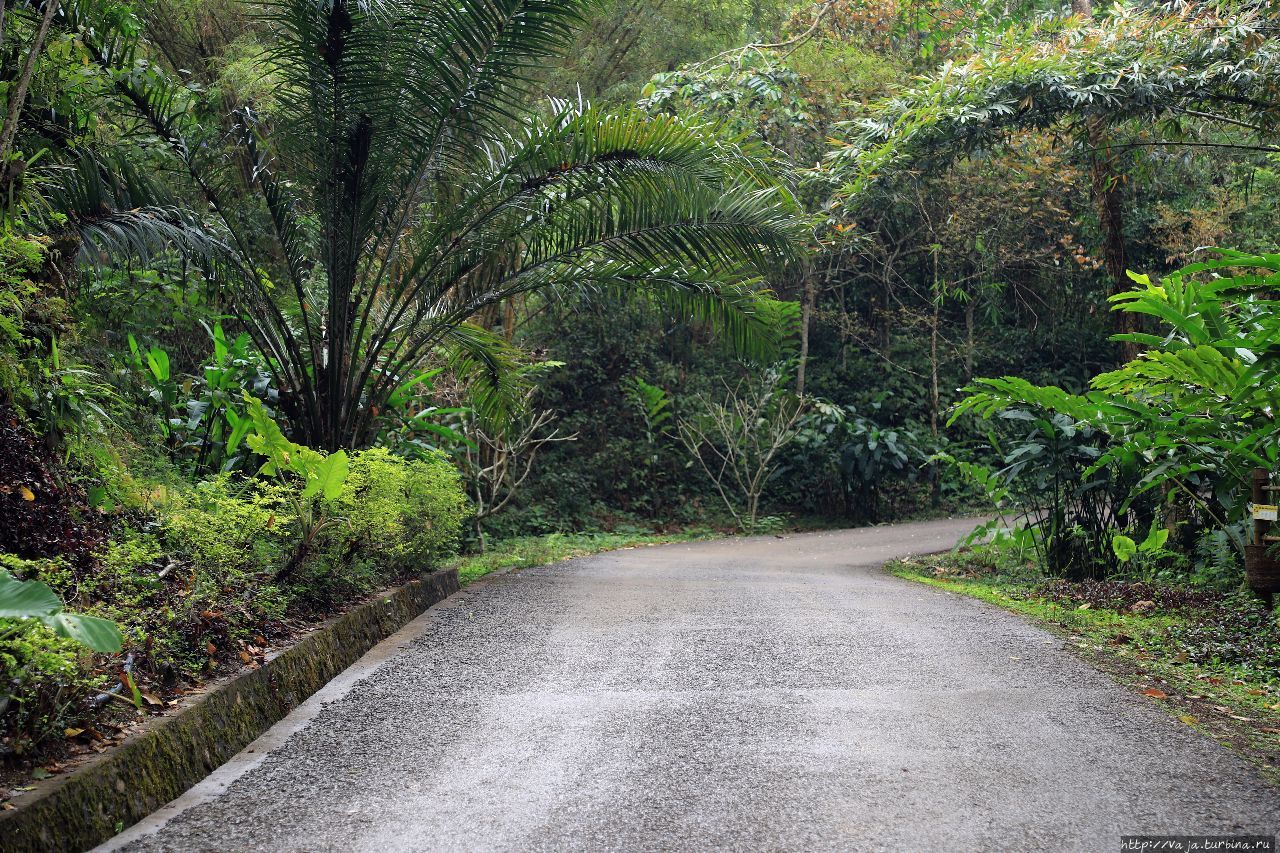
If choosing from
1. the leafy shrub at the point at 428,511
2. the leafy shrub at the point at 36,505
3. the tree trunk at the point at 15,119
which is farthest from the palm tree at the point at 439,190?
the leafy shrub at the point at 36,505

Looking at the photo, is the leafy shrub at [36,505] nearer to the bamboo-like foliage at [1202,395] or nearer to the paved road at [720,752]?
the paved road at [720,752]

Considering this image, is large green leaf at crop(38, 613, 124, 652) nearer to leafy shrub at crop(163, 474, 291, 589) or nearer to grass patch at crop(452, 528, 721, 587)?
leafy shrub at crop(163, 474, 291, 589)

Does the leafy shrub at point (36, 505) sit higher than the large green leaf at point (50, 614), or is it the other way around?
the leafy shrub at point (36, 505)

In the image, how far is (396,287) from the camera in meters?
9.66

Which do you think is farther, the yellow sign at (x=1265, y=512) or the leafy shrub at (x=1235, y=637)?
the yellow sign at (x=1265, y=512)

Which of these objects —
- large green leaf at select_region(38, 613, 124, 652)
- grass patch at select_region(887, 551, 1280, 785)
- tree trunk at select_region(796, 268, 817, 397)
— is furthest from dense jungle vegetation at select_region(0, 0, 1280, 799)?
tree trunk at select_region(796, 268, 817, 397)

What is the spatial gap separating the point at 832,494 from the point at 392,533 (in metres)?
12.7

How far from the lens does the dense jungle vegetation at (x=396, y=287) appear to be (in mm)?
5008

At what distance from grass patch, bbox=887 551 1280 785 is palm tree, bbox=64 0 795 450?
127 inches

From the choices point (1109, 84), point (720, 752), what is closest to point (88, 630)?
point (720, 752)

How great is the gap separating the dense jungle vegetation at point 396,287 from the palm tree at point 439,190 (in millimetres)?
32

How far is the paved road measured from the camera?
3352mm

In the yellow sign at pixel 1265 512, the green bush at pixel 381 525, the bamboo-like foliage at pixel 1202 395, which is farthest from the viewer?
the bamboo-like foliage at pixel 1202 395

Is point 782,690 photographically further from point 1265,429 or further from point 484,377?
point 484,377
